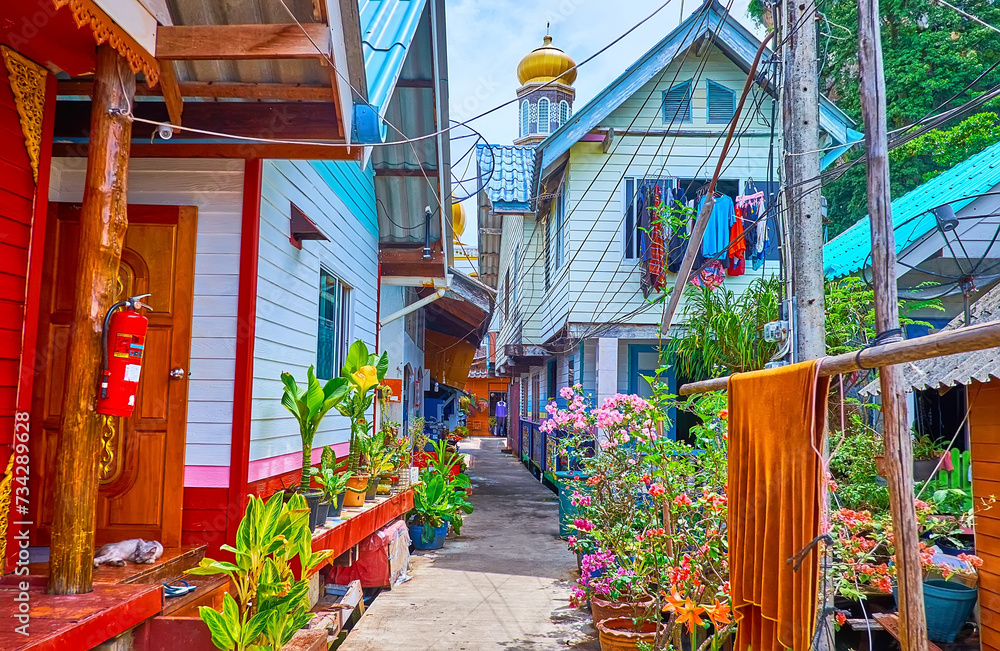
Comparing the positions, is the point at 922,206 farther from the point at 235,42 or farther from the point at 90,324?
the point at 90,324

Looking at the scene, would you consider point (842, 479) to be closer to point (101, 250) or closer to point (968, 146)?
point (101, 250)

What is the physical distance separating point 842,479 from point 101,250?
712cm

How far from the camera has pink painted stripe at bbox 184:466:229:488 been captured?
15.6 feet

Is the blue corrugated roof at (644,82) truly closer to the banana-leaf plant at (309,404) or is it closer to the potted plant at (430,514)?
the potted plant at (430,514)

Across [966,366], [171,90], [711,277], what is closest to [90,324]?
[171,90]

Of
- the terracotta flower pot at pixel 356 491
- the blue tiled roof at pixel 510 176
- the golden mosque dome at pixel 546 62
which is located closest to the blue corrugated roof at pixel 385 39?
the terracotta flower pot at pixel 356 491

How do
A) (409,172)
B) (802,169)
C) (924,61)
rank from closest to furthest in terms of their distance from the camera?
(802,169) → (409,172) → (924,61)

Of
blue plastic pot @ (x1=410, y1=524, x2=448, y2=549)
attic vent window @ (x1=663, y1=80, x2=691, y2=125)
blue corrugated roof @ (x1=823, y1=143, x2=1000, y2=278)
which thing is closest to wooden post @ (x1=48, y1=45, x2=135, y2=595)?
blue plastic pot @ (x1=410, y1=524, x2=448, y2=549)

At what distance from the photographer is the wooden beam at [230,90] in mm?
4449

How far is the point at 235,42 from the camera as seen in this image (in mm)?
3867

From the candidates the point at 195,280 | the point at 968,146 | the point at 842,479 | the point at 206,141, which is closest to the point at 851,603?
the point at 842,479

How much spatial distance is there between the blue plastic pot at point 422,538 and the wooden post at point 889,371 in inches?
283

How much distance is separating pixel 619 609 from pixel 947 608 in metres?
2.54

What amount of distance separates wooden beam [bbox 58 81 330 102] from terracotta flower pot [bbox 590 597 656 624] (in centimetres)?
423
